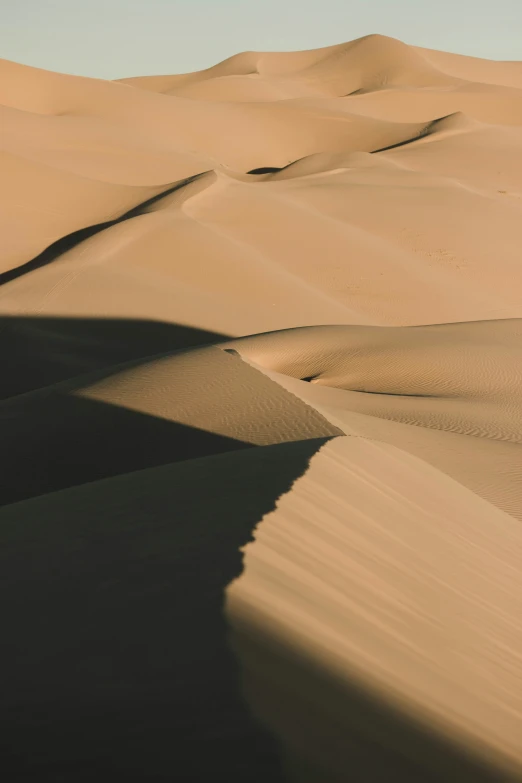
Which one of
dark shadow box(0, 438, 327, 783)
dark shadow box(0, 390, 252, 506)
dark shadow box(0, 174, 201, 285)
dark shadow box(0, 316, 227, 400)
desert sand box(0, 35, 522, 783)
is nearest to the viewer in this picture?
dark shadow box(0, 438, 327, 783)

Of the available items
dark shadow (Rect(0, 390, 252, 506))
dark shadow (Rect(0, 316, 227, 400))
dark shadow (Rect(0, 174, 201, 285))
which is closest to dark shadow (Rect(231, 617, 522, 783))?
dark shadow (Rect(0, 390, 252, 506))

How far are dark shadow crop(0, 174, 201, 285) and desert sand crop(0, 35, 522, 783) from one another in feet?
0.26

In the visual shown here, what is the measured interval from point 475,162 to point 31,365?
15.3 m

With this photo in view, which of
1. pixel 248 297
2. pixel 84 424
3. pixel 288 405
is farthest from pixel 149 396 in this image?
pixel 248 297

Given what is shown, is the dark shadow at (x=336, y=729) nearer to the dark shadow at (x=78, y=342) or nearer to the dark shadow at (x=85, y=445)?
the dark shadow at (x=85, y=445)

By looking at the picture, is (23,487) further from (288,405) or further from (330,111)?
(330,111)

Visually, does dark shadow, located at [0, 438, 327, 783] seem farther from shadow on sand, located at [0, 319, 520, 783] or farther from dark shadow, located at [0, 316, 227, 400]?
dark shadow, located at [0, 316, 227, 400]

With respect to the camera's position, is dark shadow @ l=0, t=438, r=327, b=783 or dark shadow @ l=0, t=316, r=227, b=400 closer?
dark shadow @ l=0, t=438, r=327, b=783

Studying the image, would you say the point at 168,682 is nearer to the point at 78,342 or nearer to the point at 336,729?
the point at 336,729

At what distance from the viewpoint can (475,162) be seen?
71.6 ft

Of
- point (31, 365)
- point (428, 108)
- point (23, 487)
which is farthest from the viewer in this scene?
point (428, 108)

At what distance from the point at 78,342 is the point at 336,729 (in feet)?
26.6

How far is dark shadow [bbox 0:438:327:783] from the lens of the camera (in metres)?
1.70

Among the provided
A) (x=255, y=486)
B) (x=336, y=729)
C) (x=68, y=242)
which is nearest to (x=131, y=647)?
(x=336, y=729)
